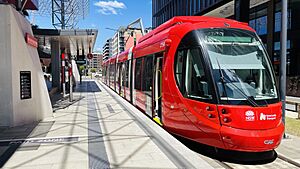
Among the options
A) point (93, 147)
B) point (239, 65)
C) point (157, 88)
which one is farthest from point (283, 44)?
point (93, 147)

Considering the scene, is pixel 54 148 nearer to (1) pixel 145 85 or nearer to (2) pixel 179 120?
(2) pixel 179 120

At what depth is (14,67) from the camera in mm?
7688

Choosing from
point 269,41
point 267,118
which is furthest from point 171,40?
point 269,41

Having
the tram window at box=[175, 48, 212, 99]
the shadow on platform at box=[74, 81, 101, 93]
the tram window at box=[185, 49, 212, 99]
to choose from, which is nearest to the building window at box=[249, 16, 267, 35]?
the shadow on platform at box=[74, 81, 101, 93]

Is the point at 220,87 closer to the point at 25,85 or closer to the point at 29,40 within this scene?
the point at 25,85

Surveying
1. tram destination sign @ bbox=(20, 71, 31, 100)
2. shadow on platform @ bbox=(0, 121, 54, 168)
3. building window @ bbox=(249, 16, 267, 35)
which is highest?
building window @ bbox=(249, 16, 267, 35)

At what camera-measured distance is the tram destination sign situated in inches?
319

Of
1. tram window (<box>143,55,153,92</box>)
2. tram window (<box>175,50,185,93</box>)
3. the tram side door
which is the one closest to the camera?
tram window (<box>175,50,185,93</box>)

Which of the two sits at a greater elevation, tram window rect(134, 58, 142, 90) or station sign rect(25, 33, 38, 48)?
station sign rect(25, 33, 38, 48)

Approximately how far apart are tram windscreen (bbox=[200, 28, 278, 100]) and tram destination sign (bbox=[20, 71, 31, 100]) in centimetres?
537

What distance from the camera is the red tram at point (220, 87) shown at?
546 centimetres

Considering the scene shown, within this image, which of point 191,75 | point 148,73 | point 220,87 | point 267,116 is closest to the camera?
point 267,116

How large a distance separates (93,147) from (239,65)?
3.56 meters

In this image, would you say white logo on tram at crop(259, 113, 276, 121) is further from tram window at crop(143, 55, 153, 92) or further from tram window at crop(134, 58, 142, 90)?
tram window at crop(134, 58, 142, 90)
